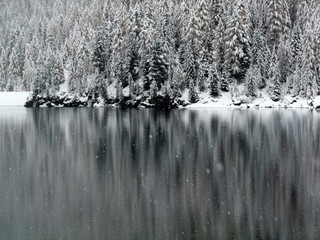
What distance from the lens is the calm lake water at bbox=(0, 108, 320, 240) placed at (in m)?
16.7

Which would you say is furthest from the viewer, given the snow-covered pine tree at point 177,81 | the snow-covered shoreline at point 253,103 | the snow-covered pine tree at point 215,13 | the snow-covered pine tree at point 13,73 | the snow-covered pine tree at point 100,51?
the snow-covered pine tree at point 13,73

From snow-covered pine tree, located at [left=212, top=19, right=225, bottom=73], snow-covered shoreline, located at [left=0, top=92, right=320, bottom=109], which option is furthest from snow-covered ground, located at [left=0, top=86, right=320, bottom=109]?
snow-covered pine tree, located at [left=212, top=19, right=225, bottom=73]

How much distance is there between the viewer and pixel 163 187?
2252 cm

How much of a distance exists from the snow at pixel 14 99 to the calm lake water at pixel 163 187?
74903 mm

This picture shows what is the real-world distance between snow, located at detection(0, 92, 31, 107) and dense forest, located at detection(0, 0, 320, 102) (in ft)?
38.9

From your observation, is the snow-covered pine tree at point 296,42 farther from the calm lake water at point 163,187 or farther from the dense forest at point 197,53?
the calm lake water at point 163,187

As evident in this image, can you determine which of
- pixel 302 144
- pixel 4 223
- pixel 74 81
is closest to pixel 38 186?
pixel 4 223

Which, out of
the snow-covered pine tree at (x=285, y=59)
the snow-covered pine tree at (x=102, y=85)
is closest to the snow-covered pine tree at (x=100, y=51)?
the snow-covered pine tree at (x=102, y=85)

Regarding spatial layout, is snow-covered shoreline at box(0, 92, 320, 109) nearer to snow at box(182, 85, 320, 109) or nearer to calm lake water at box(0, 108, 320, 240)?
snow at box(182, 85, 320, 109)

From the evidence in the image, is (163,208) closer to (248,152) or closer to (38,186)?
(38,186)

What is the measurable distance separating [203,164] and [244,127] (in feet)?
67.0

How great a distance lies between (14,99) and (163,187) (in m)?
98.9

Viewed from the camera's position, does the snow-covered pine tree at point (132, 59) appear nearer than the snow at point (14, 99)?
Yes

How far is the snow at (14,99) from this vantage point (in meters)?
114
